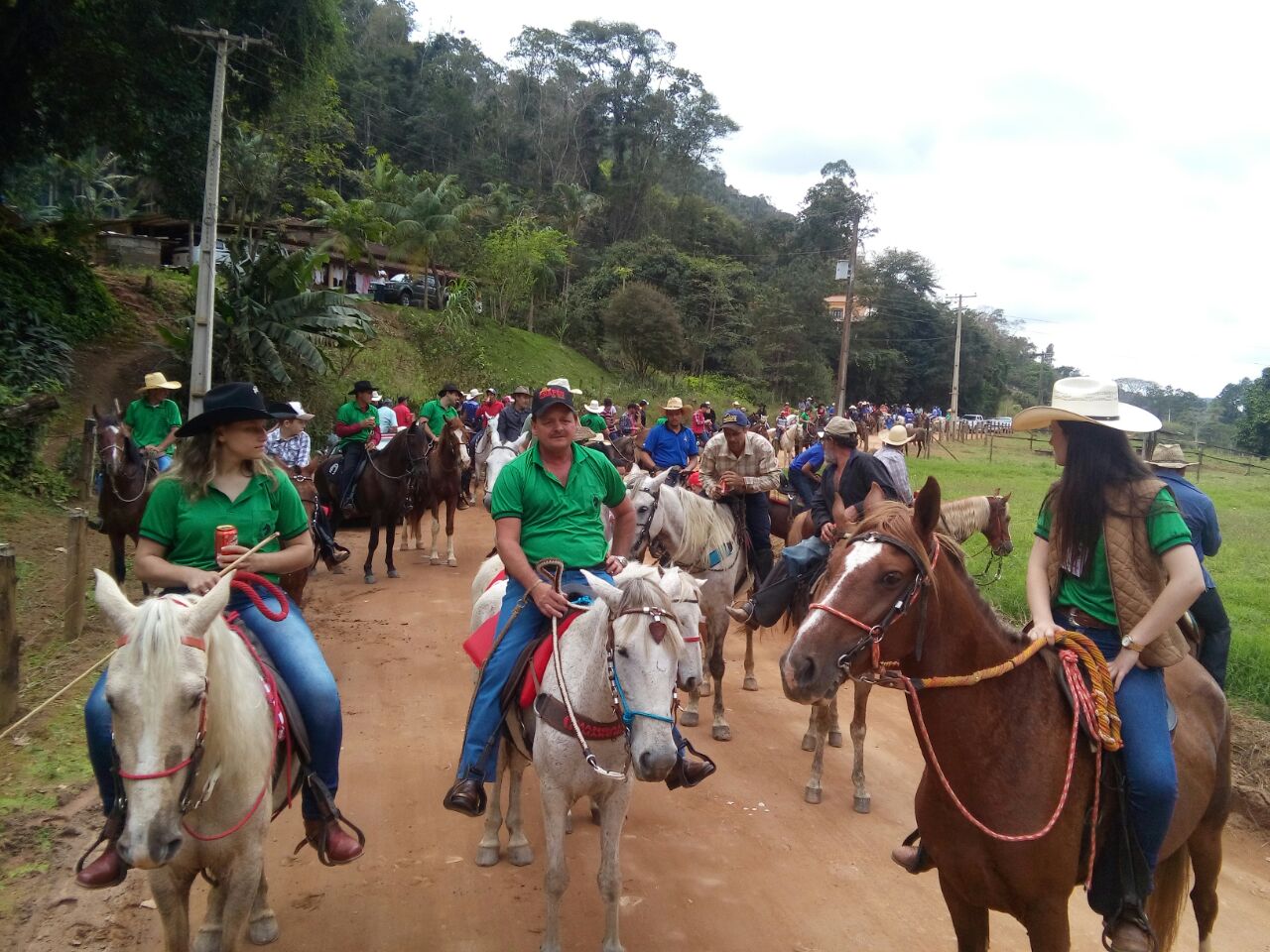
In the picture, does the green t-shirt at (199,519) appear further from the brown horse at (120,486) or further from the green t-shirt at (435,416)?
the green t-shirt at (435,416)

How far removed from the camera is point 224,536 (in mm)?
3393

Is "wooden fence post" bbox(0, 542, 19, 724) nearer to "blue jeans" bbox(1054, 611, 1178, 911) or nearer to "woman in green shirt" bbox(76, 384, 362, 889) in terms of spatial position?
"woman in green shirt" bbox(76, 384, 362, 889)

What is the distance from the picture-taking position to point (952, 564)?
299cm

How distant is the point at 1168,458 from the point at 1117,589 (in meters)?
4.93

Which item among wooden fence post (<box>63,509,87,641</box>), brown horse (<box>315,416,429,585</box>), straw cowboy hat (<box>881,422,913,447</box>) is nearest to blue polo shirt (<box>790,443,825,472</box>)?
straw cowboy hat (<box>881,422,913,447</box>)

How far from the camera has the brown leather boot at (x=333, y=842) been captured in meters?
3.58

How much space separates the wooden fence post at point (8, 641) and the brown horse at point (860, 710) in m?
5.67

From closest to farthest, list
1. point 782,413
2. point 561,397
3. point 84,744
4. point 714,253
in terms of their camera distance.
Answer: point 561,397, point 84,744, point 782,413, point 714,253

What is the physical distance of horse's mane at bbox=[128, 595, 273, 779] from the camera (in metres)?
2.53

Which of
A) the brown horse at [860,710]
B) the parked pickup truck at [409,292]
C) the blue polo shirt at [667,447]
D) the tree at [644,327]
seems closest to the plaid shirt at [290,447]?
the blue polo shirt at [667,447]

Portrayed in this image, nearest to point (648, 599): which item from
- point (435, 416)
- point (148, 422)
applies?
point (148, 422)

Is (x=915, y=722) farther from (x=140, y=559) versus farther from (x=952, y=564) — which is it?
(x=140, y=559)

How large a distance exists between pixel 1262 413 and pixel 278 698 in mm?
46420

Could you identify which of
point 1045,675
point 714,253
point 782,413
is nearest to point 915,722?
point 1045,675
